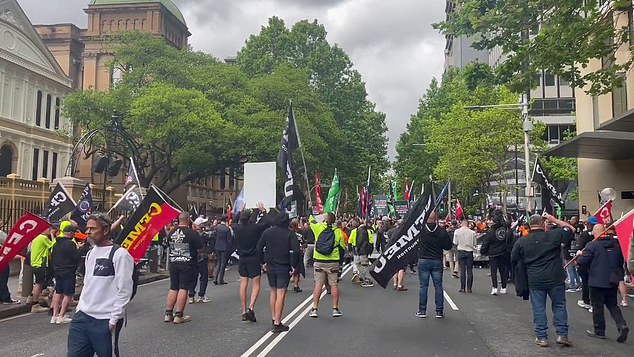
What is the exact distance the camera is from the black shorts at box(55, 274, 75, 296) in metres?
10.2

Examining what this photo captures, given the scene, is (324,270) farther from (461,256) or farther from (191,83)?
(191,83)

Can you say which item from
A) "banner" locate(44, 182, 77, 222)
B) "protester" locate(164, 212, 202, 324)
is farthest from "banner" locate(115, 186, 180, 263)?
"banner" locate(44, 182, 77, 222)

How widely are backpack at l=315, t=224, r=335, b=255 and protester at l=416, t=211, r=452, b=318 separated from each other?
1586 mm

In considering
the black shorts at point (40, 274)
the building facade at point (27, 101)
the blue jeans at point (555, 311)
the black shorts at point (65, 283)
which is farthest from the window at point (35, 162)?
the blue jeans at point (555, 311)

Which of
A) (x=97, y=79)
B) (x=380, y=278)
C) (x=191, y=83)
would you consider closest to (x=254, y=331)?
(x=380, y=278)

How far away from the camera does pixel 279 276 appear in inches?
374

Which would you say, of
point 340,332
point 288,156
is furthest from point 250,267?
point 288,156

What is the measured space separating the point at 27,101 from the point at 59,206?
35.1 metres

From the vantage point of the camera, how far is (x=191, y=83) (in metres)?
40.2

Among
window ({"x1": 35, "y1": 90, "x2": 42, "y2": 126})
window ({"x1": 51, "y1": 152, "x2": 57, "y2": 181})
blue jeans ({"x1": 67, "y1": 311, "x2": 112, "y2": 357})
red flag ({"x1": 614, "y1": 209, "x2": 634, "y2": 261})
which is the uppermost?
window ({"x1": 35, "y1": 90, "x2": 42, "y2": 126})

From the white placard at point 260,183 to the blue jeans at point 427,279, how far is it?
13.9ft

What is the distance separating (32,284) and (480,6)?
11.4 m

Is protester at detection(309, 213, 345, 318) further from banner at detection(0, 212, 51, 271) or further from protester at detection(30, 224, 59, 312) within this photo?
protester at detection(30, 224, 59, 312)

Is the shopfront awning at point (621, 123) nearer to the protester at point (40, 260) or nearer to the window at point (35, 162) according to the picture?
the protester at point (40, 260)
